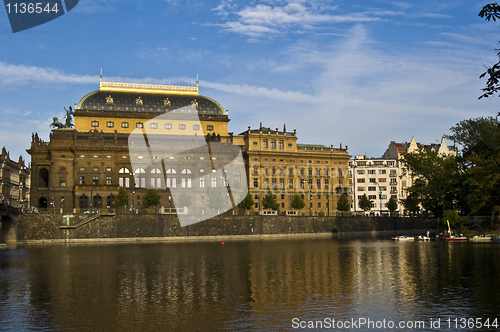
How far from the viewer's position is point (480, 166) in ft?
300

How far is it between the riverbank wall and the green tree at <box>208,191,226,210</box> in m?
6.93

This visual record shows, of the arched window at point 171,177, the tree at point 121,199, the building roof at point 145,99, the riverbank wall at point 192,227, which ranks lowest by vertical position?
the riverbank wall at point 192,227

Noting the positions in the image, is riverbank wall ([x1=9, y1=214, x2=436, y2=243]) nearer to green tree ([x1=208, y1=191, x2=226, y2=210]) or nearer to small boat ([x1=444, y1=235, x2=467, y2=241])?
green tree ([x1=208, y1=191, x2=226, y2=210])

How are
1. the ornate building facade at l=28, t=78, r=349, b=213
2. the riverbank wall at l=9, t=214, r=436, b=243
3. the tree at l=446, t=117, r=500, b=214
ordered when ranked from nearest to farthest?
the tree at l=446, t=117, r=500, b=214
the riverbank wall at l=9, t=214, r=436, b=243
the ornate building facade at l=28, t=78, r=349, b=213

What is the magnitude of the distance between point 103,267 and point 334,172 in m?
113

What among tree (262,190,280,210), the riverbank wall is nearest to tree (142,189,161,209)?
the riverbank wall

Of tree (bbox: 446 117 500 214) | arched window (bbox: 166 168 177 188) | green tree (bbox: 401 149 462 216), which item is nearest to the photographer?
tree (bbox: 446 117 500 214)

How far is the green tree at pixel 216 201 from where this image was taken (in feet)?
413

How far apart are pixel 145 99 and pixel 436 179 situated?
79.3 m

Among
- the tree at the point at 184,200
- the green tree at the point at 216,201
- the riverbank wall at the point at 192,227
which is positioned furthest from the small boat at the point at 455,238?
the tree at the point at 184,200

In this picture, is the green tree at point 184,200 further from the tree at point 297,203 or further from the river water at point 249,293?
the river water at point 249,293

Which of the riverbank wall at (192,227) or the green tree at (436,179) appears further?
the green tree at (436,179)

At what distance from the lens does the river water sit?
2886cm

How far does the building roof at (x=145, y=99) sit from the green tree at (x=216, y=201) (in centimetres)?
3250
